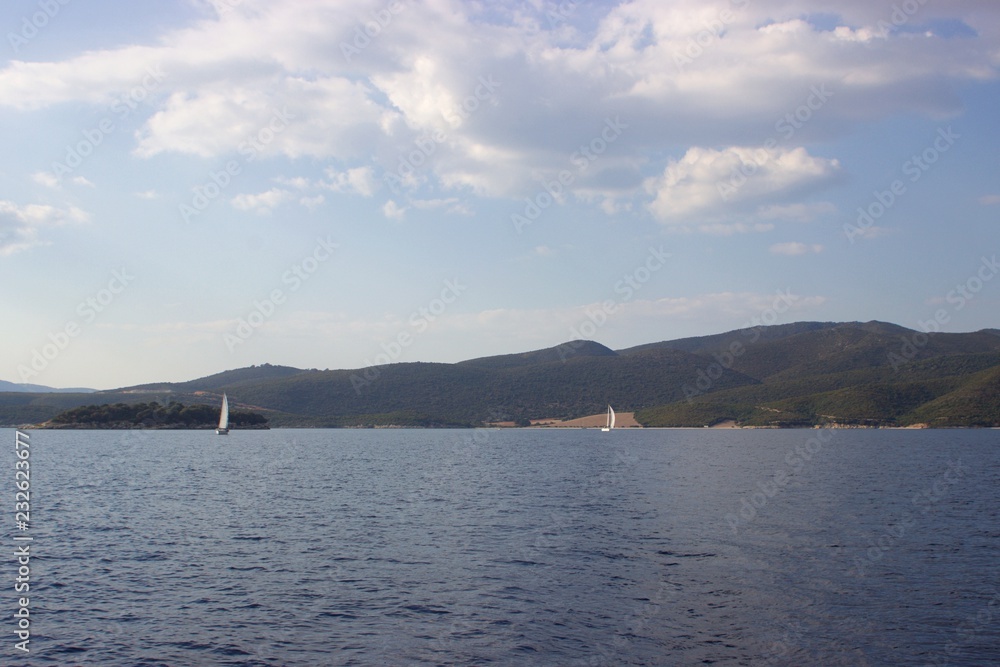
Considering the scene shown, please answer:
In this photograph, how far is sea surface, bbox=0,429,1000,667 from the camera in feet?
83.1

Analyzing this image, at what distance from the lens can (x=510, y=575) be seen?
116 feet

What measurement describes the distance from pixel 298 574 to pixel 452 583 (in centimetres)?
777

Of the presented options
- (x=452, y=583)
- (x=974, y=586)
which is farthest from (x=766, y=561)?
(x=452, y=583)

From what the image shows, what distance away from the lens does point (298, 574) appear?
115 feet

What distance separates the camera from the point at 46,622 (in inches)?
1091

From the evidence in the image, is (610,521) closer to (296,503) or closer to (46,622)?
(296,503)

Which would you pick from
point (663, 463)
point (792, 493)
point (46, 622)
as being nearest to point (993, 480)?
point (792, 493)

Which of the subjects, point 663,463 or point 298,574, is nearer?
point 298,574

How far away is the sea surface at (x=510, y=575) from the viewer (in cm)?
2533

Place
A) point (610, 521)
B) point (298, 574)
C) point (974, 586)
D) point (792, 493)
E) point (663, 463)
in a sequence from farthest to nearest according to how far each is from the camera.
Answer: point (663, 463), point (792, 493), point (610, 521), point (298, 574), point (974, 586)

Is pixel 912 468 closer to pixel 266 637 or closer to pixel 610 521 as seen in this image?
pixel 610 521

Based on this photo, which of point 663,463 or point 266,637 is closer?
point 266,637

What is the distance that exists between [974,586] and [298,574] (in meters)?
31.5

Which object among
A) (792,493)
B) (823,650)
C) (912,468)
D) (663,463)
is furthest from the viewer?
(663,463)
